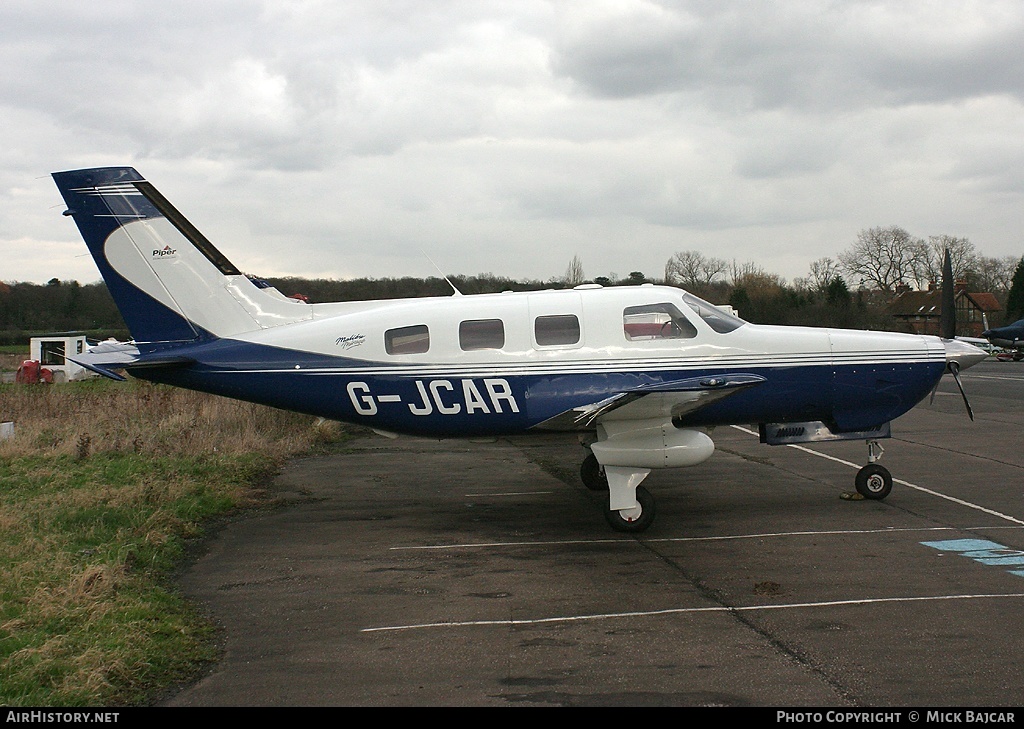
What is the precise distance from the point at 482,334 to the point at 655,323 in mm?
2048

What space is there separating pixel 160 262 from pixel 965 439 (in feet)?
49.1

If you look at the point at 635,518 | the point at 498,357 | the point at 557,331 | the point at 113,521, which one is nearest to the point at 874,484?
the point at 635,518

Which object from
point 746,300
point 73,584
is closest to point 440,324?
point 73,584

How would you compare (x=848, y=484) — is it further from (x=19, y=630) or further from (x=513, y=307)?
(x=19, y=630)

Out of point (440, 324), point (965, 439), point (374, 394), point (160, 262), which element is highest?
point (160, 262)

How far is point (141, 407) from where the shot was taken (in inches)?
710

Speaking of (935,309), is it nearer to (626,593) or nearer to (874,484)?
(874,484)

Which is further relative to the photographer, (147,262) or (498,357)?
(147,262)

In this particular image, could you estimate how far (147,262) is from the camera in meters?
10.0

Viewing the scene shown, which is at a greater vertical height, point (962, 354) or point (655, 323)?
point (655, 323)

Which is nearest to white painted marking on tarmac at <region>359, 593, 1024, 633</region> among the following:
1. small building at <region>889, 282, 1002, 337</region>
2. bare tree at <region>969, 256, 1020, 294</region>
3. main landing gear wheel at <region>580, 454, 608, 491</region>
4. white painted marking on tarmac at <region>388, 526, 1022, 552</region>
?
white painted marking on tarmac at <region>388, 526, 1022, 552</region>

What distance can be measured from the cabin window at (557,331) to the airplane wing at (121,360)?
4.13 meters

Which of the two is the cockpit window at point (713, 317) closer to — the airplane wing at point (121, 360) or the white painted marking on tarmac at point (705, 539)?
the white painted marking on tarmac at point (705, 539)

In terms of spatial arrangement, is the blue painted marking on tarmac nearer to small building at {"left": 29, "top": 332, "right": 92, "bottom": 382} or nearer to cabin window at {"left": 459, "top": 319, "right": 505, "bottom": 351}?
cabin window at {"left": 459, "top": 319, "right": 505, "bottom": 351}
